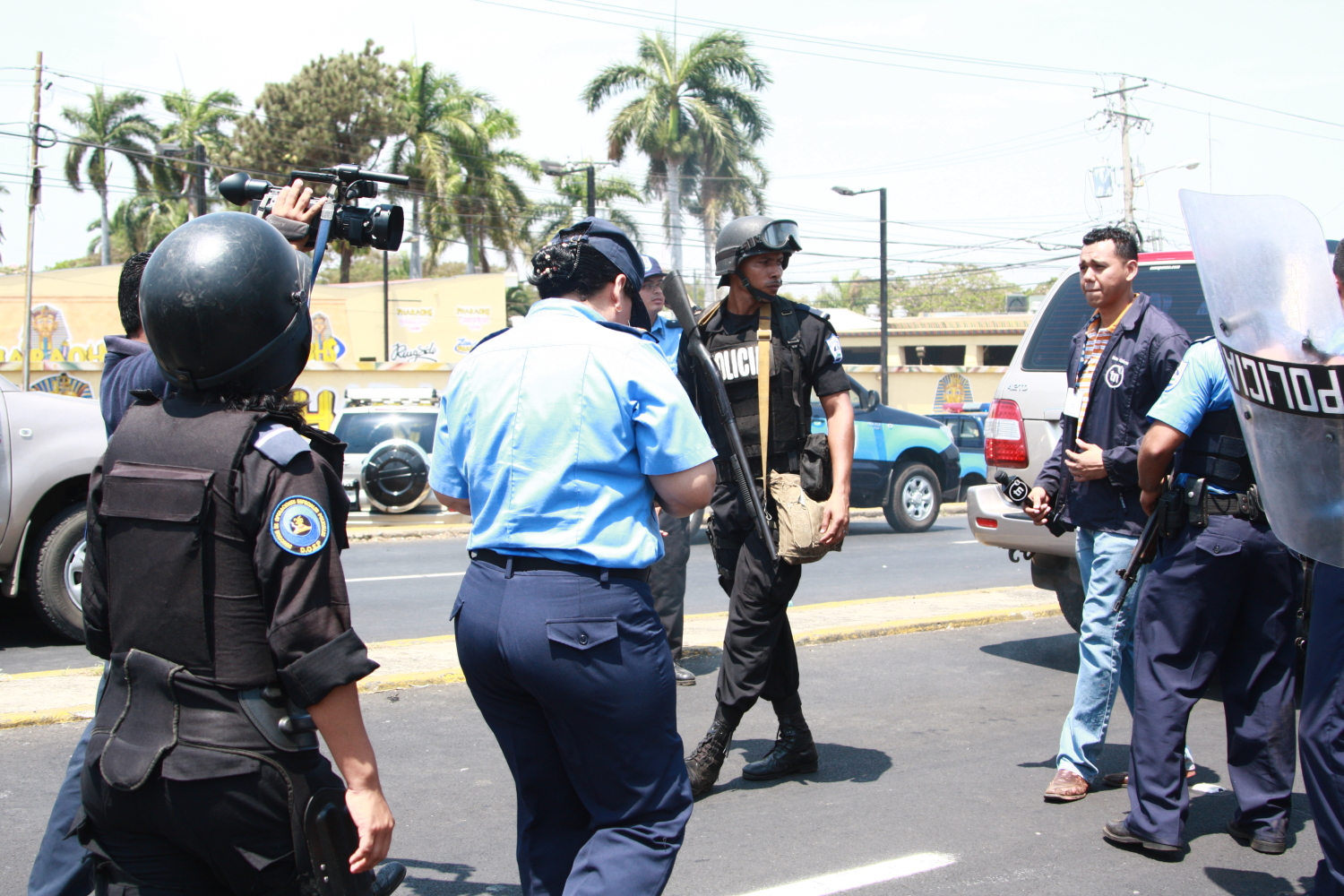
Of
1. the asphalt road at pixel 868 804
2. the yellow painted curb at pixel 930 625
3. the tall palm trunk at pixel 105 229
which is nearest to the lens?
the asphalt road at pixel 868 804

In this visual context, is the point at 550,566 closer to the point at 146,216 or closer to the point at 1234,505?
the point at 1234,505

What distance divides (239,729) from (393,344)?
3958 cm

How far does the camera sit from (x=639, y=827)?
254 centimetres

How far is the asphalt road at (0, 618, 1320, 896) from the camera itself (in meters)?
3.57

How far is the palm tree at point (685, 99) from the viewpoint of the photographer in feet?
121

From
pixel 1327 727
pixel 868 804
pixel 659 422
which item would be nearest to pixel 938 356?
pixel 868 804

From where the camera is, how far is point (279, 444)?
198 centimetres

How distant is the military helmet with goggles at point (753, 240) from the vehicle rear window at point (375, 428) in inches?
442

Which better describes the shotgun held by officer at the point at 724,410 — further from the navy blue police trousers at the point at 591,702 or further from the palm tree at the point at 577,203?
the palm tree at the point at 577,203

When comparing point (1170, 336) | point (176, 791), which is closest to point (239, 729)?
point (176, 791)

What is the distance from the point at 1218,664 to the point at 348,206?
3022 mm

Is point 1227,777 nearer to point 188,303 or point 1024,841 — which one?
point 1024,841

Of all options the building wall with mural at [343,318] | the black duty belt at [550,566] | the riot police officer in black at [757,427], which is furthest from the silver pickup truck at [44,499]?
the building wall with mural at [343,318]

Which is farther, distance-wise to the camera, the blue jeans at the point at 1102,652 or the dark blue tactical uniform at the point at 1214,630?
the blue jeans at the point at 1102,652
